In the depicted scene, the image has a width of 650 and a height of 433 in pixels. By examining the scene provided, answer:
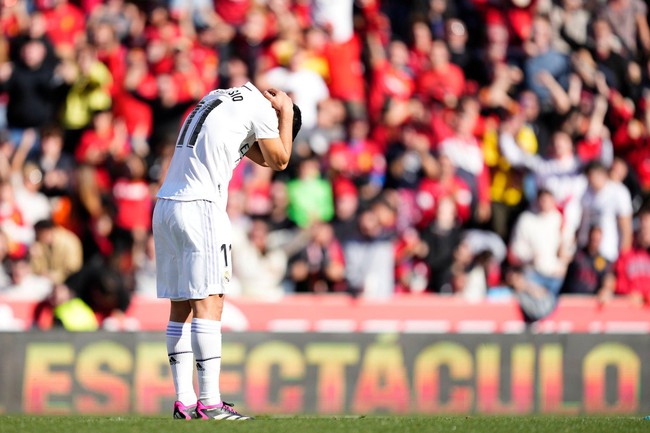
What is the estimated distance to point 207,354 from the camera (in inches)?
282

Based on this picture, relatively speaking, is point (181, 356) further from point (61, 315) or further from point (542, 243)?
point (542, 243)

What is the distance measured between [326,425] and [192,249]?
1248mm

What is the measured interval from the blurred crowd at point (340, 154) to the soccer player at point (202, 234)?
16.3 ft

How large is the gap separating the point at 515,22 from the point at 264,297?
5.83 m

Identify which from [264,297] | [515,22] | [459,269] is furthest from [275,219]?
[515,22]

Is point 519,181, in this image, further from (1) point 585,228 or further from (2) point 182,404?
(2) point 182,404

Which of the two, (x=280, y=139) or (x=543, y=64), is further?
(x=543, y=64)

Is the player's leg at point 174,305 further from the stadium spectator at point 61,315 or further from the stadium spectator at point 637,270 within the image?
the stadium spectator at point 637,270

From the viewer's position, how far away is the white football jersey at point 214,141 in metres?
7.21

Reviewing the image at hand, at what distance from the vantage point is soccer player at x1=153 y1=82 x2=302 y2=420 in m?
7.15

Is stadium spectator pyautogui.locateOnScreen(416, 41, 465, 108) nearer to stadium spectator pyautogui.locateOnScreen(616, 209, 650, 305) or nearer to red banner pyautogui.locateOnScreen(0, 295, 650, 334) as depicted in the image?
stadium spectator pyautogui.locateOnScreen(616, 209, 650, 305)

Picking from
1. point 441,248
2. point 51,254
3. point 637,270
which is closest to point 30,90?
point 51,254

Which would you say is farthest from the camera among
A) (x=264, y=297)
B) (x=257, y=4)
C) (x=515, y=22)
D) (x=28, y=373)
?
(x=515, y=22)

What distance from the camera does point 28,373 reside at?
11695 millimetres
